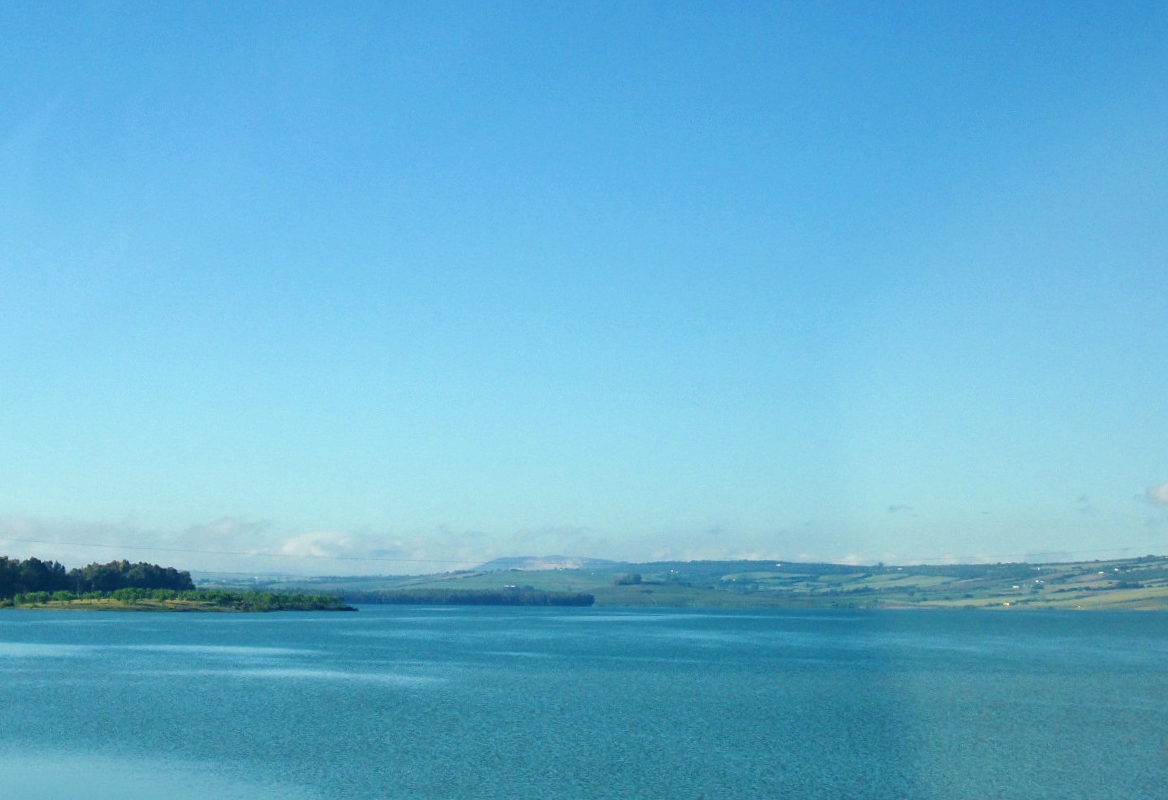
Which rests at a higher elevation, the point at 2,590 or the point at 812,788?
the point at 2,590

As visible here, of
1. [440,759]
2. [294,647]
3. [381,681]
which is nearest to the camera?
[440,759]

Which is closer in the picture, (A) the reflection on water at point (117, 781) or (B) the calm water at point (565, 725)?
(A) the reflection on water at point (117, 781)

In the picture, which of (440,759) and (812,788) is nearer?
(812,788)

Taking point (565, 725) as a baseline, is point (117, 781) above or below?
above

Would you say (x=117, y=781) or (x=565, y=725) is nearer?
(x=117, y=781)

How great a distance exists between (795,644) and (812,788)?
93.3 meters

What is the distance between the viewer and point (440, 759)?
42.6 m

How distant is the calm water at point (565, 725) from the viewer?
38.8m

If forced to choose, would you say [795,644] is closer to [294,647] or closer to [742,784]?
[294,647]

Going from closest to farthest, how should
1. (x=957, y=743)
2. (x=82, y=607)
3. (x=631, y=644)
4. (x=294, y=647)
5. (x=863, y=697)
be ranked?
1. (x=957, y=743)
2. (x=863, y=697)
3. (x=294, y=647)
4. (x=631, y=644)
5. (x=82, y=607)

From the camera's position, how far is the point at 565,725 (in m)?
52.2

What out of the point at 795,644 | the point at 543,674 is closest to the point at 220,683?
the point at 543,674

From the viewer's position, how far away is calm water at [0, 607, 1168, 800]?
38.8m

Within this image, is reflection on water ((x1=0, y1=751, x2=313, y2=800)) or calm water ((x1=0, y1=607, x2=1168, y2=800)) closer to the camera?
reflection on water ((x1=0, y1=751, x2=313, y2=800))
